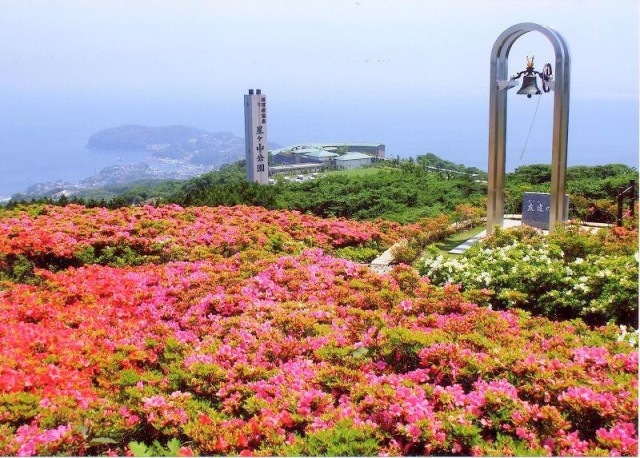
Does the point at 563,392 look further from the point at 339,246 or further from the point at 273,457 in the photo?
the point at 339,246

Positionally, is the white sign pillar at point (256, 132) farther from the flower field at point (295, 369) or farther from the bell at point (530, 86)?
the flower field at point (295, 369)

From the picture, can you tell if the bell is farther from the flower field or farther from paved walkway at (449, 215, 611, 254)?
the flower field

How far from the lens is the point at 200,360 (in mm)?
3055

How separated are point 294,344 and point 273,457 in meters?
1.05

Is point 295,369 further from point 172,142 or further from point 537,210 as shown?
point 172,142

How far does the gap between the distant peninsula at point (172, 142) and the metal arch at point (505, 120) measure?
7683 centimetres

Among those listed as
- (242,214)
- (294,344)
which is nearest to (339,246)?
(242,214)

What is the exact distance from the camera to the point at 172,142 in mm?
91062

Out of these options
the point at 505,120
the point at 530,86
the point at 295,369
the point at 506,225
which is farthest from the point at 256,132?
the point at 295,369

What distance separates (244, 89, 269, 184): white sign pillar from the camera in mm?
28453

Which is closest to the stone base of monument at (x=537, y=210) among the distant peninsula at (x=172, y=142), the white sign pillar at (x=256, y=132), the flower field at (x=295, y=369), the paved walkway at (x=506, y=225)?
the paved walkway at (x=506, y=225)

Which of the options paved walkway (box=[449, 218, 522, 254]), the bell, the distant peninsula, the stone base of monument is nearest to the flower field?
paved walkway (box=[449, 218, 522, 254])

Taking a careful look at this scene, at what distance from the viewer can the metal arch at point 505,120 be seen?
19.5ft

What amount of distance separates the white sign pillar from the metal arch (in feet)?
73.0
